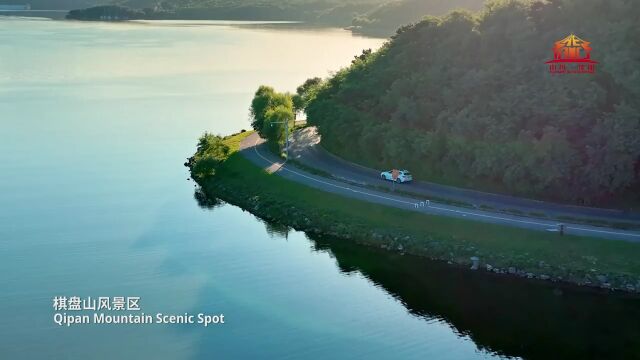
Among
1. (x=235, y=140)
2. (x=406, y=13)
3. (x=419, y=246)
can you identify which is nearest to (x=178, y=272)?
(x=419, y=246)

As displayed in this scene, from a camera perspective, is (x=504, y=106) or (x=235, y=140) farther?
(x=235, y=140)

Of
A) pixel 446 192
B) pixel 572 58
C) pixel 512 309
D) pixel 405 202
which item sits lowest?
pixel 512 309

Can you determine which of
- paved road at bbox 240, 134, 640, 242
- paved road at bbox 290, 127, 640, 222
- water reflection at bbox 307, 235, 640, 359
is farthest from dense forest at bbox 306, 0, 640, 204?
water reflection at bbox 307, 235, 640, 359

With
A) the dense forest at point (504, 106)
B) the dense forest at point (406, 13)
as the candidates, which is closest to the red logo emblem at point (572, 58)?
the dense forest at point (504, 106)

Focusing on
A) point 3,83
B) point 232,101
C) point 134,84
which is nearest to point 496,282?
A: point 232,101

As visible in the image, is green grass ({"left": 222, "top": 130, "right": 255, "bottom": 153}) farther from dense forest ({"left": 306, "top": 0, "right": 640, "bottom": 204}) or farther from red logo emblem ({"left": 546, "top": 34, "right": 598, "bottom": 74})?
A: red logo emblem ({"left": 546, "top": 34, "right": 598, "bottom": 74})

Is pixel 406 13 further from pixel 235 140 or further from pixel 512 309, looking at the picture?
pixel 512 309

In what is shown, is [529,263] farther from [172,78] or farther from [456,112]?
[172,78]

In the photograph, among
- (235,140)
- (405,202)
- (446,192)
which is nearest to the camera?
(405,202)
